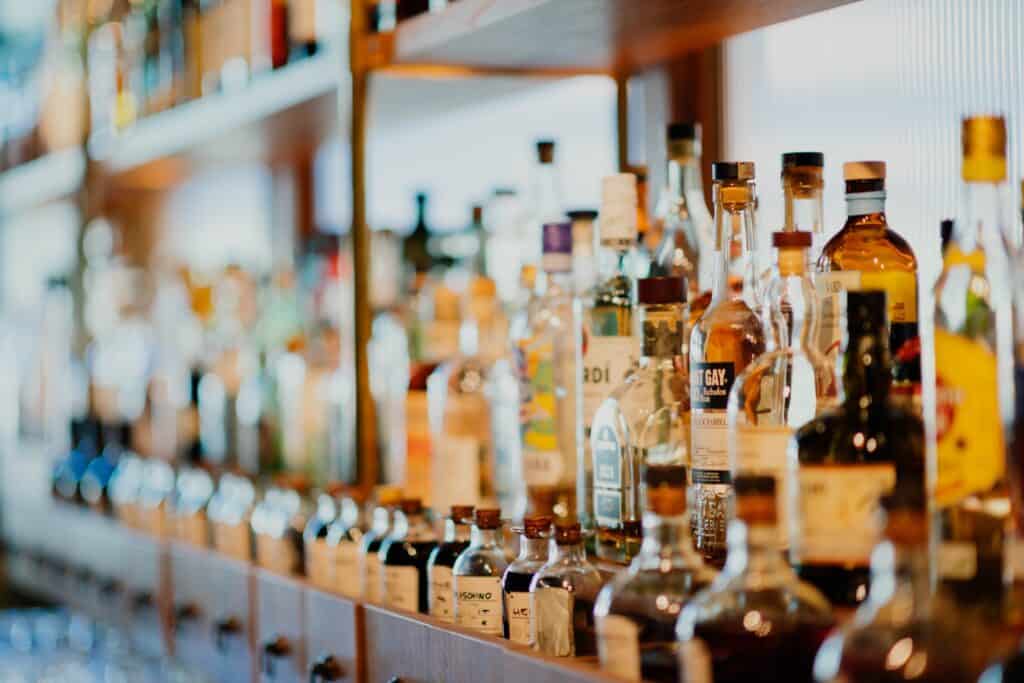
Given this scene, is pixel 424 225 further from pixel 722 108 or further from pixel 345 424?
pixel 722 108

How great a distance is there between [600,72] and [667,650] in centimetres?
102

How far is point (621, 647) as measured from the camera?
0.95 metres

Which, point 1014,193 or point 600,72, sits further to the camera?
point 600,72

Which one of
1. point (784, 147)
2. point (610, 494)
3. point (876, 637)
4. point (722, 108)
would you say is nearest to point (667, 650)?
point (876, 637)

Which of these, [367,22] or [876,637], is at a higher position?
[367,22]

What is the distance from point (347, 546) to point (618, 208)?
467 millimetres

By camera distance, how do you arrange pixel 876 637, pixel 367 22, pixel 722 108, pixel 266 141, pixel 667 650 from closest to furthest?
pixel 876 637, pixel 667 650, pixel 722 108, pixel 367 22, pixel 266 141

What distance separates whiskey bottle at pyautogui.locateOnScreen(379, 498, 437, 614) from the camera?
4.54 feet

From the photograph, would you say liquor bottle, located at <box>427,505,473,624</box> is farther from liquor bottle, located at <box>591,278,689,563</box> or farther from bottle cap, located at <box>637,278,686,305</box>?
bottle cap, located at <box>637,278,686,305</box>

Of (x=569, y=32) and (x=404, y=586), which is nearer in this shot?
(x=404, y=586)

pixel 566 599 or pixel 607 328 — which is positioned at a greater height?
pixel 607 328

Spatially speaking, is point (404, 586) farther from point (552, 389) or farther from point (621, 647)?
point (621, 647)

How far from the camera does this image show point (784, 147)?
5.16ft

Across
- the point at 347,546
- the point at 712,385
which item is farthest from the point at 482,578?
the point at 347,546
